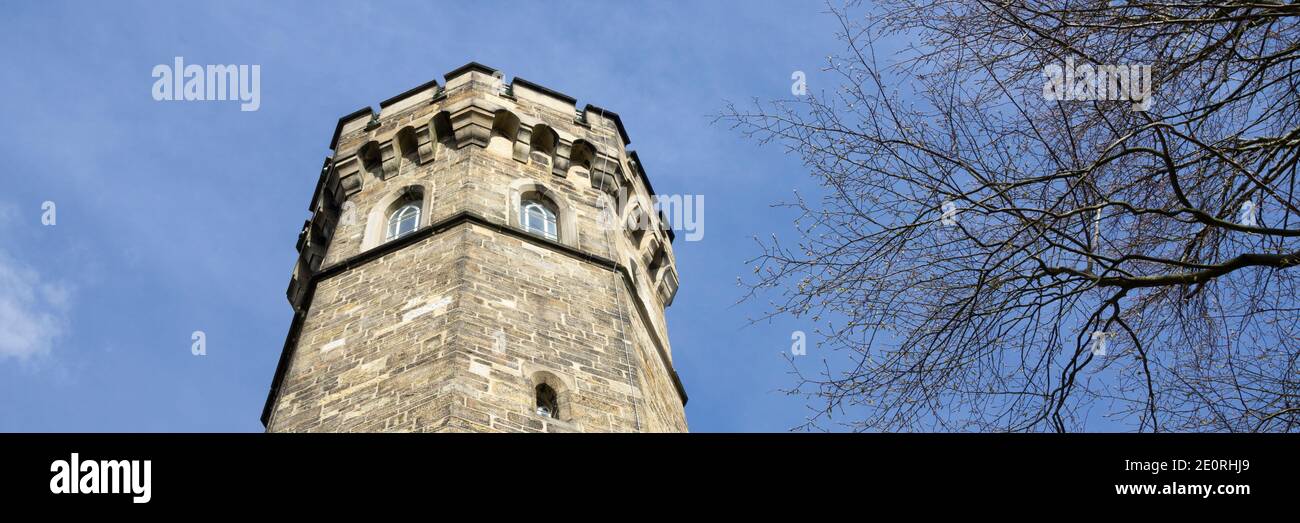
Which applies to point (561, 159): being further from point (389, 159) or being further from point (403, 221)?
point (403, 221)

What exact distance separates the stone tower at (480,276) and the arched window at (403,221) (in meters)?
0.03

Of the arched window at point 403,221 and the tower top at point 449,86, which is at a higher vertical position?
the tower top at point 449,86

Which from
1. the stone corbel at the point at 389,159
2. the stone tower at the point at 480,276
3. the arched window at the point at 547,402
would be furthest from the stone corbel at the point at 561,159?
the arched window at the point at 547,402

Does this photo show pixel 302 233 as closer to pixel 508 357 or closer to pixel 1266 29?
pixel 508 357

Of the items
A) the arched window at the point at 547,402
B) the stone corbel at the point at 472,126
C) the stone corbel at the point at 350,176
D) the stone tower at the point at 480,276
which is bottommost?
the arched window at the point at 547,402

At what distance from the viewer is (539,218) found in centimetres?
1730

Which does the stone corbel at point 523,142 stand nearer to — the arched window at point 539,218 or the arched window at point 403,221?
the arched window at point 539,218

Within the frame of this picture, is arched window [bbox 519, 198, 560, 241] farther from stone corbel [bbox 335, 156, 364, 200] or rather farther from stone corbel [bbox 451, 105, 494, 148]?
stone corbel [bbox 335, 156, 364, 200]

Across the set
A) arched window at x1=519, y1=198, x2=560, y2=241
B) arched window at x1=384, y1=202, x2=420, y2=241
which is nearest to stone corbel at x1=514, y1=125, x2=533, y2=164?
arched window at x1=519, y1=198, x2=560, y2=241

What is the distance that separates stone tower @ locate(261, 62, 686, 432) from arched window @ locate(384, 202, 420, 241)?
3 cm

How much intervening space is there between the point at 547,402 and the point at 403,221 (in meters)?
4.86

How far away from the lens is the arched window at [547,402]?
13.0 m
